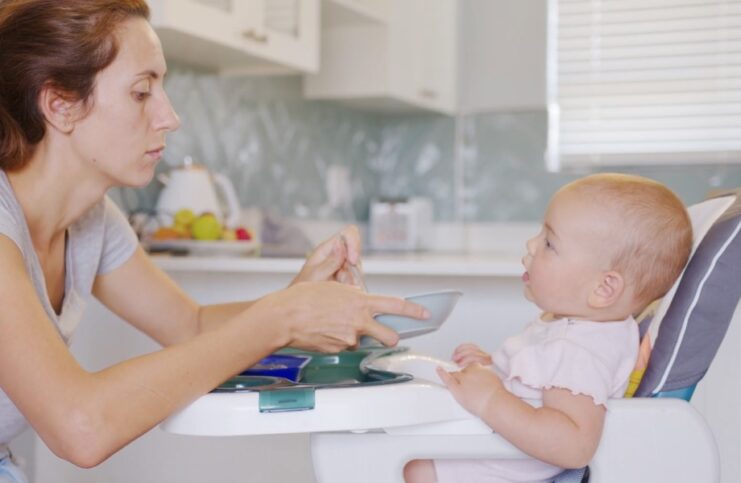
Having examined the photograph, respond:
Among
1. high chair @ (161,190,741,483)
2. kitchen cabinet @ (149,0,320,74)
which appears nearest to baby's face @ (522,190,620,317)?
high chair @ (161,190,741,483)

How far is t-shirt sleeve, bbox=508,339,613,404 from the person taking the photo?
117 centimetres

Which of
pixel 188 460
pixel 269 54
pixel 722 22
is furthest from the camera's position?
pixel 722 22

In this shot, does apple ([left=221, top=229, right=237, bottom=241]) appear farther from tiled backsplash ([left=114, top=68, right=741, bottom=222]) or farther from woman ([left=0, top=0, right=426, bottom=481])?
woman ([left=0, top=0, right=426, bottom=481])

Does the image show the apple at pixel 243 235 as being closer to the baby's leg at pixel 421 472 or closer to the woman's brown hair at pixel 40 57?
the woman's brown hair at pixel 40 57

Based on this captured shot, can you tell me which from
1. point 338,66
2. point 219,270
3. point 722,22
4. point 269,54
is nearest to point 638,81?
point 722,22

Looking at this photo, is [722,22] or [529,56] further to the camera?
[529,56]

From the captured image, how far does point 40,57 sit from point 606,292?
0.77 meters

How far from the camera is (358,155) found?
13.8ft

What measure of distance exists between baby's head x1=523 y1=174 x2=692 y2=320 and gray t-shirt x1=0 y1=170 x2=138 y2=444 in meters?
0.65

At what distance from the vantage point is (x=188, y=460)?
7.45 feet

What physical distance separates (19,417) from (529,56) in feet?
10.1

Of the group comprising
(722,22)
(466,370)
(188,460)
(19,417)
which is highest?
(722,22)

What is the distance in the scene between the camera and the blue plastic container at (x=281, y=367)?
1.28m

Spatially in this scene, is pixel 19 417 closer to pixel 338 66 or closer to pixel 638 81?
pixel 338 66
